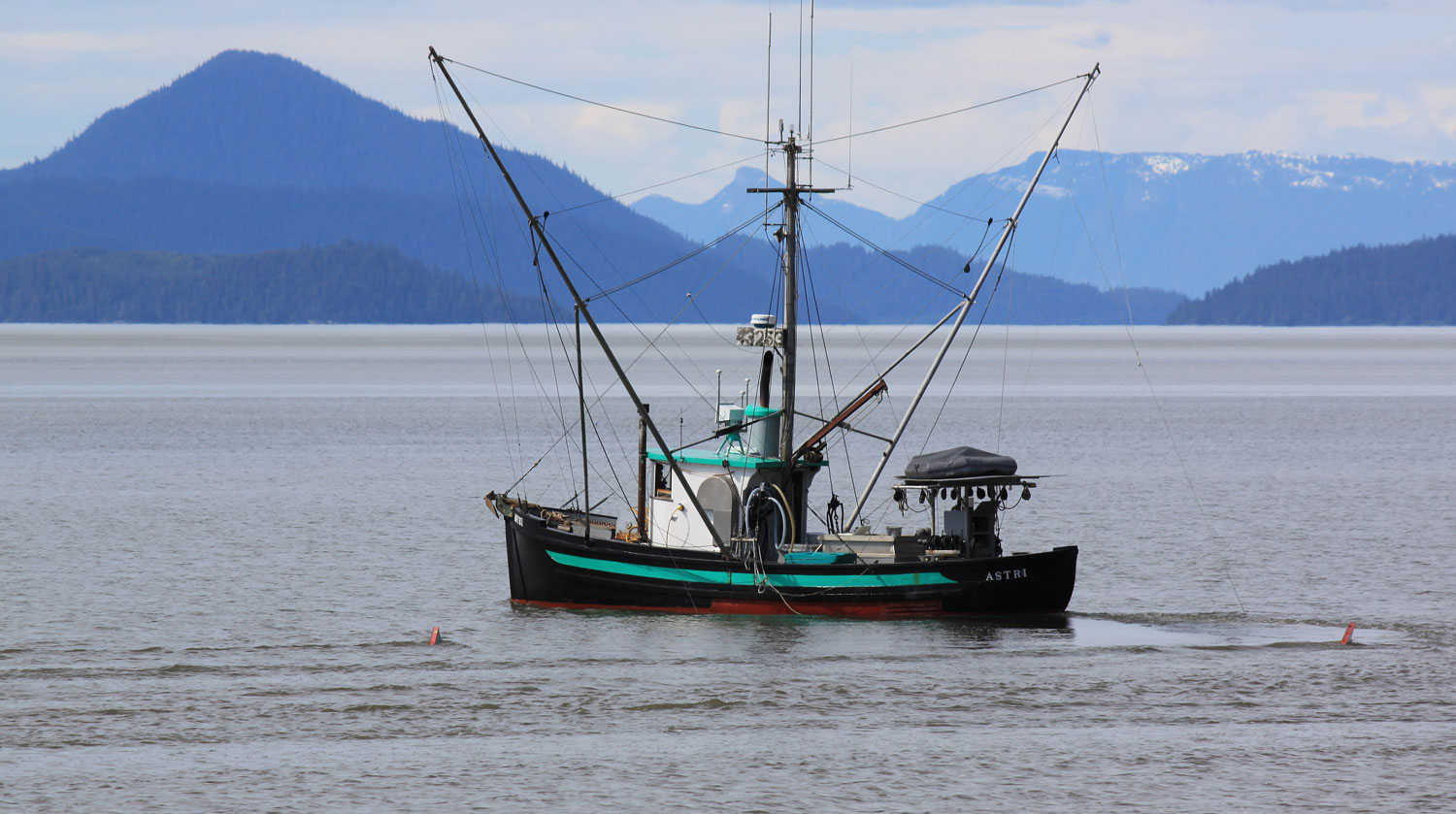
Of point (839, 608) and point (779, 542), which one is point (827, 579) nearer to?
point (839, 608)

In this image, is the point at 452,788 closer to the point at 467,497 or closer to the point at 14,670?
the point at 14,670

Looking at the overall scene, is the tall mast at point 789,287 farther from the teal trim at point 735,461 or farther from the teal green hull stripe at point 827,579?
the teal green hull stripe at point 827,579

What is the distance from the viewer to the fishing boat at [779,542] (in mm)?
36375

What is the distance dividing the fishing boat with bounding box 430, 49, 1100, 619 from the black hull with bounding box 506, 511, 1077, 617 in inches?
1.2

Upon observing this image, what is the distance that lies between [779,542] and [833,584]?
1.97m

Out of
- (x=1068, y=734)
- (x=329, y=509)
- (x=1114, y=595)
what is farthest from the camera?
(x=329, y=509)

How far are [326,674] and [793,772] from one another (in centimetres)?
1055

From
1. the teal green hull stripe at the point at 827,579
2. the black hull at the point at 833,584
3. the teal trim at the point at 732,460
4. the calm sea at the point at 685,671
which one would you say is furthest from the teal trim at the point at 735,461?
the calm sea at the point at 685,671

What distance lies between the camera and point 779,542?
37.8 meters

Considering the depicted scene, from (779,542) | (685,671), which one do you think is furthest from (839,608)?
(685,671)

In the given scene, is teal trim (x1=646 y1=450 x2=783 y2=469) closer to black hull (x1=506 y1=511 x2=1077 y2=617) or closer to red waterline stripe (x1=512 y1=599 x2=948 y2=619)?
black hull (x1=506 y1=511 x2=1077 y2=617)

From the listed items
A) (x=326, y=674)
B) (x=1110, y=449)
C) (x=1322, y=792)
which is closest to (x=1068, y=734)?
(x=1322, y=792)

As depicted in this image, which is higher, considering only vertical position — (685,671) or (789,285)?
(789,285)

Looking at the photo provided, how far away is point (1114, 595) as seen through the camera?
41500 millimetres
